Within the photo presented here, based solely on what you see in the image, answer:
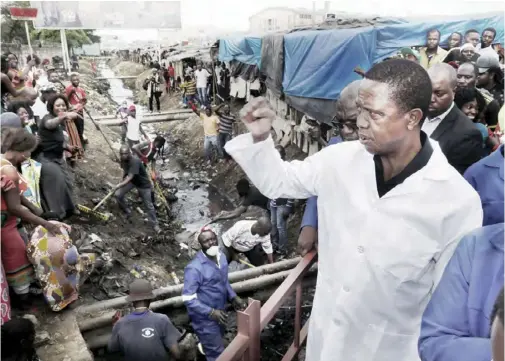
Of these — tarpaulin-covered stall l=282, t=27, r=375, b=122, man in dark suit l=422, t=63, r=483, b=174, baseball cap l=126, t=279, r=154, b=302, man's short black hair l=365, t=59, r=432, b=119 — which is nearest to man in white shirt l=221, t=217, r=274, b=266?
baseball cap l=126, t=279, r=154, b=302

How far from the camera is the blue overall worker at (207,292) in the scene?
12.2ft

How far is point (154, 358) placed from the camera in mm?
3090

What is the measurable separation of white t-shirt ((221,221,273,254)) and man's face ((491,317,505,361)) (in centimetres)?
454

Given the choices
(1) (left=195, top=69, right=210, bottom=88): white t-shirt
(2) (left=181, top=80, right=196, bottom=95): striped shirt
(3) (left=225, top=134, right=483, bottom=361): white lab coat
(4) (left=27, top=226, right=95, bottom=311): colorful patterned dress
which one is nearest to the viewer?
(3) (left=225, top=134, right=483, bottom=361): white lab coat

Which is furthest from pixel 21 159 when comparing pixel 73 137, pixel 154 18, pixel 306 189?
pixel 154 18

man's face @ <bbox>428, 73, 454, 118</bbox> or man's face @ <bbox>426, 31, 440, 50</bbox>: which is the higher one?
man's face @ <bbox>426, 31, 440, 50</bbox>

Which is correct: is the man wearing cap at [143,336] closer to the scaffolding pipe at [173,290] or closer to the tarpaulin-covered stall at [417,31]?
the scaffolding pipe at [173,290]

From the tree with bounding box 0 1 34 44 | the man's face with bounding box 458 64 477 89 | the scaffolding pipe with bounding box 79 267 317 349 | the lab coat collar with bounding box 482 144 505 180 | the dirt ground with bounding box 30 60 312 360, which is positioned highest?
the tree with bounding box 0 1 34 44

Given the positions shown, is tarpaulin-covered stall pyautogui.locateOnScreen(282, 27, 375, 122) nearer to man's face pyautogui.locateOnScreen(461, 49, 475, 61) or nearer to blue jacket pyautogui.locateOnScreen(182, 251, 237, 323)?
man's face pyautogui.locateOnScreen(461, 49, 475, 61)

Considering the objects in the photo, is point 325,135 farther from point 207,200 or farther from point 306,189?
point 306,189

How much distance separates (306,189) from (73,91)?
790cm

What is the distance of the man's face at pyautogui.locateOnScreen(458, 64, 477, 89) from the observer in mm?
3719

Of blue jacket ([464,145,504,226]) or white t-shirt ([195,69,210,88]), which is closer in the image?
blue jacket ([464,145,504,226])

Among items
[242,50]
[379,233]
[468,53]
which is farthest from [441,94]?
[242,50]
